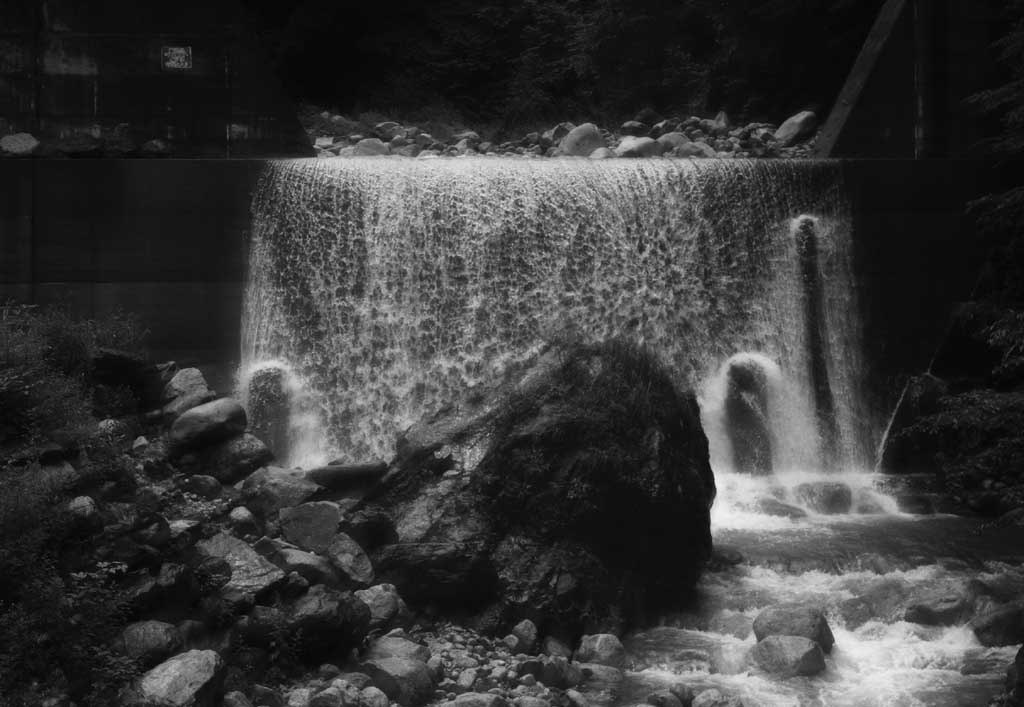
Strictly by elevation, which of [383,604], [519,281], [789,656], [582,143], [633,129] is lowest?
[789,656]

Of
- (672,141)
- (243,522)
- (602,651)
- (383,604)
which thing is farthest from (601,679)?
(672,141)

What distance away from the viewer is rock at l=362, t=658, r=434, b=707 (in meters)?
7.11

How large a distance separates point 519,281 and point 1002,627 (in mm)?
6630

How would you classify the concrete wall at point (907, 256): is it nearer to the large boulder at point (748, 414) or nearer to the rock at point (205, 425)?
the large boulder at point (748, 414)

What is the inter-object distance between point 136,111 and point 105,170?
1349 mm

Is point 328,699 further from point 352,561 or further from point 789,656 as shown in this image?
point 789,656

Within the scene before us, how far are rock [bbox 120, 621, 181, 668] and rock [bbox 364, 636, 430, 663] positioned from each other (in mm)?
1369

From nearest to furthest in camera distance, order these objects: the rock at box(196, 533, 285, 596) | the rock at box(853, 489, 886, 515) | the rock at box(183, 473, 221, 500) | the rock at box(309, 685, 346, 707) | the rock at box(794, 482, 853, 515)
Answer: the rock at box(309, 685, 346, 707) → the rock at box(196, 533, 285, 596) → the rock at box(183, 473, 221, 500) → the rock at box(794, 482, 853, 515) → the rock at box(853, 489, 886, 515)

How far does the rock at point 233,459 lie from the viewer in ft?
31.6

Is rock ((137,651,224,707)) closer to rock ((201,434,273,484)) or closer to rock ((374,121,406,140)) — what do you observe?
rock ((201,434,273,484))

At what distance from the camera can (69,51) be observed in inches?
549

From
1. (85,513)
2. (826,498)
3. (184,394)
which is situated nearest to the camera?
(85,513)

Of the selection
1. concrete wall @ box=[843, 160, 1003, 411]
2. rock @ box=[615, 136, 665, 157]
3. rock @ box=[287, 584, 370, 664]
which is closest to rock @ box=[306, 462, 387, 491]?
rock @ box=[287, 584, 370, 664]

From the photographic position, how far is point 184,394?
33.8ft
